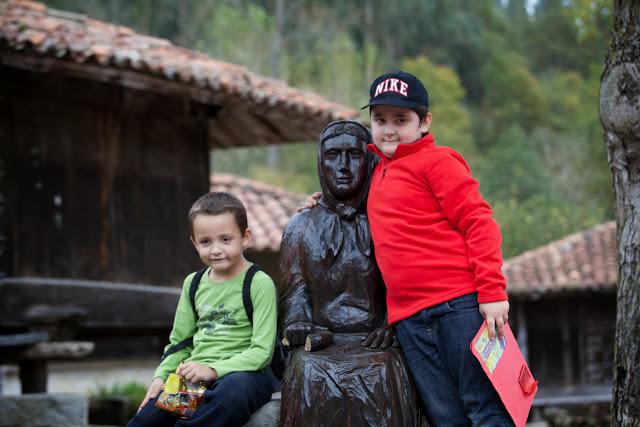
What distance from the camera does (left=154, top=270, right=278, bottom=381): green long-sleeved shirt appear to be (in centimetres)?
402

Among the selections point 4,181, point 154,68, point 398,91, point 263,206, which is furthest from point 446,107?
point 398,91

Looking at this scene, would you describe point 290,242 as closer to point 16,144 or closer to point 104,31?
point 16,144

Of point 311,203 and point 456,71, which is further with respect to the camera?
point 456,71

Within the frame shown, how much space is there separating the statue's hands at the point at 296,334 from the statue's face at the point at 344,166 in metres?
0.68

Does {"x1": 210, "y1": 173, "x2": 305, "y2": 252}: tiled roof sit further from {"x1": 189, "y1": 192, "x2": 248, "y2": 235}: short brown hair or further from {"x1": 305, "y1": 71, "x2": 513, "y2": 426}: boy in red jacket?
{"x1": 305, "y1": 71, "x2": 513, "y2": 426}: boy in red jacket

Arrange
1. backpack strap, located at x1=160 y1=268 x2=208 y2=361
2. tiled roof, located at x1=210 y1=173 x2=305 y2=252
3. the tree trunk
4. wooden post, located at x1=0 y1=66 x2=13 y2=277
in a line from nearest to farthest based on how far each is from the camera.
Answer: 1. backpack strap, located at x1=160 y1=268 x2=208 y2=361
2. the tree trunk
3. wooden post, located at x1=0 y1=66 x2=13 y2=277
4. tiled roof, located at x1=210 y1=173 x2=305 y2=252

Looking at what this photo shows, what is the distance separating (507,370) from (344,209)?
1.11 m

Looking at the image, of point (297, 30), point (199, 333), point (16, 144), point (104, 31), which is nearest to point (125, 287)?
point (16, 144)

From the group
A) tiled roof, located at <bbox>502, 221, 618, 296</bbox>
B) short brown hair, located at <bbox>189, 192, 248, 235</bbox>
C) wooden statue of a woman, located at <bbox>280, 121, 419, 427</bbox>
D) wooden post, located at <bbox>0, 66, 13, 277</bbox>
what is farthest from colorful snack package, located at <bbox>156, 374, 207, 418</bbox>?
tiled roof, located at <bbox>502, 221, 618, 296</bbox>

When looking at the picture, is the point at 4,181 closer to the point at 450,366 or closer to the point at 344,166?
the point at 344,166

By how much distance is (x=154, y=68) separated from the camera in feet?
30.9

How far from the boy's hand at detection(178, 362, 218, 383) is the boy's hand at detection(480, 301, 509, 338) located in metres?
1.24

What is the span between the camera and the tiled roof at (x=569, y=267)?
1750 centimetres

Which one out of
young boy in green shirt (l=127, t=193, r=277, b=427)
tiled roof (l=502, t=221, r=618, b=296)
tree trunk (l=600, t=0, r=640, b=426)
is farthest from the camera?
tiled roof (l=502, t=221, r=618, b=296)
